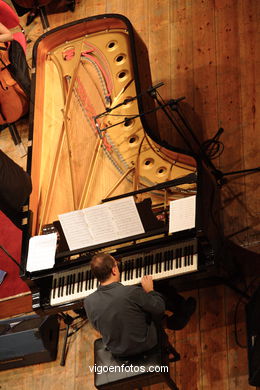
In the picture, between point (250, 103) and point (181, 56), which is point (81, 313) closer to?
point (250, 103)

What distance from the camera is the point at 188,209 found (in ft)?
11.8

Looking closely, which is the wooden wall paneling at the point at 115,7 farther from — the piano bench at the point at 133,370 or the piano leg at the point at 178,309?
the piano bench at the point at 133,370

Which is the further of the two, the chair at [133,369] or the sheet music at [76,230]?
the sheet music at [76,230]

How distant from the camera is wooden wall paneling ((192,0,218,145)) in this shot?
17.1 ft

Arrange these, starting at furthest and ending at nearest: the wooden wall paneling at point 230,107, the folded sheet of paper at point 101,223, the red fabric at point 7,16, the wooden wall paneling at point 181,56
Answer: the red fabric at point 7,16
the wooden wall paneling at point 181,56
the wooden wall paneling at point 230,107
the folded sheet of paper at point 101,223

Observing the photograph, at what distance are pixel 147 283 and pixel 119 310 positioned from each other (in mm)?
370

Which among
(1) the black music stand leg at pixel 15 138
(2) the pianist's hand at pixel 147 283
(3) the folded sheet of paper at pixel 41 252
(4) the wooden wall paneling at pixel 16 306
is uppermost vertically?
(3) the folded sheet of paper at pixel 41 252

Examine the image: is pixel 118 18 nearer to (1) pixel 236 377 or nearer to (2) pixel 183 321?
(2) pixel 183 321

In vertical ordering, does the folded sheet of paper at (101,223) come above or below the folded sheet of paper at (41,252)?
above

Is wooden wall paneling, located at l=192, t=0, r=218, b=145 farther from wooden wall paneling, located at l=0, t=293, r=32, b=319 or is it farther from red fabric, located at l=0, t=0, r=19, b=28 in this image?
wooden wall paneling, located at l=0, t=293, r=32, b=319

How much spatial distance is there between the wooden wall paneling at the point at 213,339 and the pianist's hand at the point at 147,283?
1.02 metres

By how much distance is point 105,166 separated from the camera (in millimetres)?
4270

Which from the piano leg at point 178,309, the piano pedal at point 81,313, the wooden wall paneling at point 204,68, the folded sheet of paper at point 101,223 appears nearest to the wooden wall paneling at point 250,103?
the wooden wall paneling at point 204,68

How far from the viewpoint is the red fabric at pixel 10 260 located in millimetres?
5031
